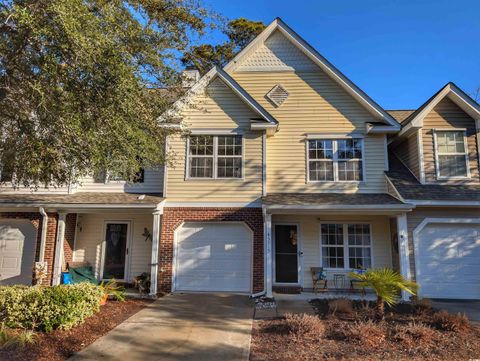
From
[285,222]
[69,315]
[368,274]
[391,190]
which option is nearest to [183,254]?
[285,222]

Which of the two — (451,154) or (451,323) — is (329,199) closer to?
(451,154)

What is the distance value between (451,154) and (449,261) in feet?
11.7

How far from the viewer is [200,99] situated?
12453 mm

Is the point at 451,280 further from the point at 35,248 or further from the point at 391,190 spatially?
the point at 35,248

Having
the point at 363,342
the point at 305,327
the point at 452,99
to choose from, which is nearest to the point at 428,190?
the point at 452,99

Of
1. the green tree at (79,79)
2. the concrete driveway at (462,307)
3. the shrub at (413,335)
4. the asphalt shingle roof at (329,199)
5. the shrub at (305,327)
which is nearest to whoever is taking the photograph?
the green tree at (79,79)

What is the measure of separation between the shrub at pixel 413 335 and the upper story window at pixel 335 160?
6007 mm

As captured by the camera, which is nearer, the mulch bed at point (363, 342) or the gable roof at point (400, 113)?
the mulch bed at point (363, 342)

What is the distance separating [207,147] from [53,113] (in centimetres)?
614

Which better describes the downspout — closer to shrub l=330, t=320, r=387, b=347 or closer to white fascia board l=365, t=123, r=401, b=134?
Answer: shrub l=330, t=320, r=387, b=347

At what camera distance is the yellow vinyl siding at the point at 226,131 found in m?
11.9

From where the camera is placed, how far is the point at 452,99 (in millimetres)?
12281

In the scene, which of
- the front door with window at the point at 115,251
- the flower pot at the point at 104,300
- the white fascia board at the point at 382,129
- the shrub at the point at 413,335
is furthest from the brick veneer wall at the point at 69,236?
the white fascia board at the point at 382,129

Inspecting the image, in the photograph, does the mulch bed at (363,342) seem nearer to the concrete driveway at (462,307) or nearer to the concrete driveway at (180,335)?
the concrete driveway at (180,335)
